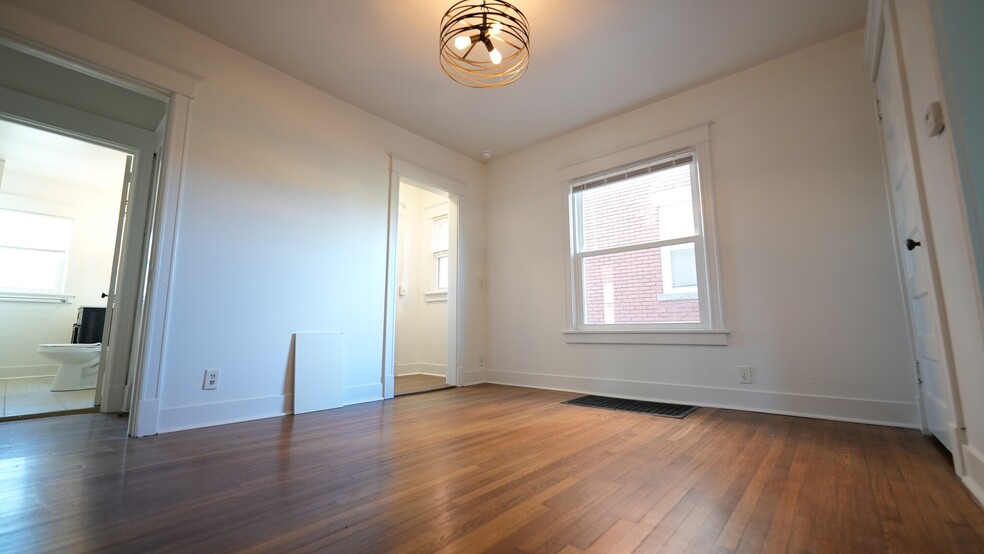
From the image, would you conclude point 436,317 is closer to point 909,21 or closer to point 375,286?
point 375,286

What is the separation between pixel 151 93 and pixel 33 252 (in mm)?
4492

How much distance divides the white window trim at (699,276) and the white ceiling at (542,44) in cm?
40

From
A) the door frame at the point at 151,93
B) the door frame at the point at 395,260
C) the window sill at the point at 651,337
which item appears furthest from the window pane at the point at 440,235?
the door frame at the point at 151,93

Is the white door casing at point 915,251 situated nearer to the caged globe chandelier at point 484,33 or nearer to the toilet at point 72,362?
the caged globe chandelier at point 484,33

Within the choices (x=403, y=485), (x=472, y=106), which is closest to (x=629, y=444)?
(x=403, y=485)

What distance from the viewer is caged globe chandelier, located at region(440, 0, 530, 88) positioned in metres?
2.11

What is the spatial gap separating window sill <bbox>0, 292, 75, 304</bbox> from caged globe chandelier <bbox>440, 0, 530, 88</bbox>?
5797mm

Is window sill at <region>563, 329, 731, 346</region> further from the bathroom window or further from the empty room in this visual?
the bathroom window

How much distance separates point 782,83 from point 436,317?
3.98 m

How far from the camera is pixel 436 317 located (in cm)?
500

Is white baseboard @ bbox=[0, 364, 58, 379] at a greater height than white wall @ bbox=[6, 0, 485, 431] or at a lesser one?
lesser

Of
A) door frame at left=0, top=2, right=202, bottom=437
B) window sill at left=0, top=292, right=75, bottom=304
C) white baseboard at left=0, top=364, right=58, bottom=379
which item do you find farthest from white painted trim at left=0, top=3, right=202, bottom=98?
white baseboard at left=0, top=364, right=58, bottom=379

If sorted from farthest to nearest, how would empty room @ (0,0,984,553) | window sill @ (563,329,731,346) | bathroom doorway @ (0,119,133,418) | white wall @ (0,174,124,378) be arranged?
white wall @ (0,174,124,378), bathroom doorway @ (0,119,133,418), window sill @ (563,329,731,346), empty room @ (0,0,984,553)

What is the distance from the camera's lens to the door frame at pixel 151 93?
2041mm
